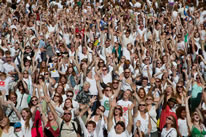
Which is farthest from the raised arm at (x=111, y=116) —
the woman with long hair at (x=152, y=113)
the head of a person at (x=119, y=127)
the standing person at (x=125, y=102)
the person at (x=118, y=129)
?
the woman with long hair at (x=152, y=113)

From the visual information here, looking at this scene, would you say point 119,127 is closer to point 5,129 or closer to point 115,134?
point 115,134

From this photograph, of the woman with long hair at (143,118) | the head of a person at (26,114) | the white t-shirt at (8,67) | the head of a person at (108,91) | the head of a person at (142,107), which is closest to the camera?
the head of a person at (26,114)

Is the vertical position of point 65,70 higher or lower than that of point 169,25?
lower

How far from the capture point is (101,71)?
9289 mm

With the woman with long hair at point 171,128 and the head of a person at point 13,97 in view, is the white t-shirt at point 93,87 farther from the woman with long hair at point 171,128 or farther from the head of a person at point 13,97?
the woman with long hair at point 171,128

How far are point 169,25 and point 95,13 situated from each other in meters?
3.77

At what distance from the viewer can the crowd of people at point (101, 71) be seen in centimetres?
666

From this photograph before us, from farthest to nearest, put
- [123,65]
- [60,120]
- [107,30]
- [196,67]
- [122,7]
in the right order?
[122,7] < [107,30] < [123,65] < [196,67] < [60,120]

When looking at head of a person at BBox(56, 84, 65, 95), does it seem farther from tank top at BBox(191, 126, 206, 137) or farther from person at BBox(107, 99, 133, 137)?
tank top at BBox(191, 126, 206, 137)

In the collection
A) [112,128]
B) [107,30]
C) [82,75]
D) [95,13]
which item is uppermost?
[95,13]

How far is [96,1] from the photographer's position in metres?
18.0

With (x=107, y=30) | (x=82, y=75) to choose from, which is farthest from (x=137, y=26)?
(x=82, y=75)

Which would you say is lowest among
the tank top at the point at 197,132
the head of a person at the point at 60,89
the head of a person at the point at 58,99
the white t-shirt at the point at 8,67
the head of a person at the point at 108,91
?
the tank top at the point at 197,132

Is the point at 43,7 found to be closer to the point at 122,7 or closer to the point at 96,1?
the point at 96,1
